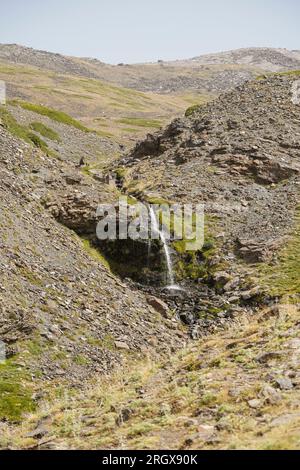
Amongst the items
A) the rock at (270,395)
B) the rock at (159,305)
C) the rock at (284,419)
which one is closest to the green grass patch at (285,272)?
the rock at (159,305)

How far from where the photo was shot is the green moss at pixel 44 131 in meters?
66.0

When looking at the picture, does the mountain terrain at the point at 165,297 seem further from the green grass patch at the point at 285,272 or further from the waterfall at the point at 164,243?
the waterfall at the point at 164,243

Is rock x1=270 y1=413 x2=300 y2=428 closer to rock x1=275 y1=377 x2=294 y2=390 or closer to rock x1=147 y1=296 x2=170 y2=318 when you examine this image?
rock x1=275 y1=377 x2=294 y2=390

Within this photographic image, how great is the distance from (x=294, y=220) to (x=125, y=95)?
151 m

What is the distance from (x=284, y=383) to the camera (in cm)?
1304

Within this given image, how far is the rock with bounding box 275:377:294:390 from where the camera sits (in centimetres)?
1288

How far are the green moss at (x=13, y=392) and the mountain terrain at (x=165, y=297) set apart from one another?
5cm

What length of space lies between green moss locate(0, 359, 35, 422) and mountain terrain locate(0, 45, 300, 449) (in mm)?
54

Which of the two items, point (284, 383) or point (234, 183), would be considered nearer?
point (284, 383)

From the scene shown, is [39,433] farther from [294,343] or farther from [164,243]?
[164,243]

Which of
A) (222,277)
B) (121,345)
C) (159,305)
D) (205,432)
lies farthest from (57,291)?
(205,432)

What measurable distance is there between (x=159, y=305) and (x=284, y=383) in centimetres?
1543
